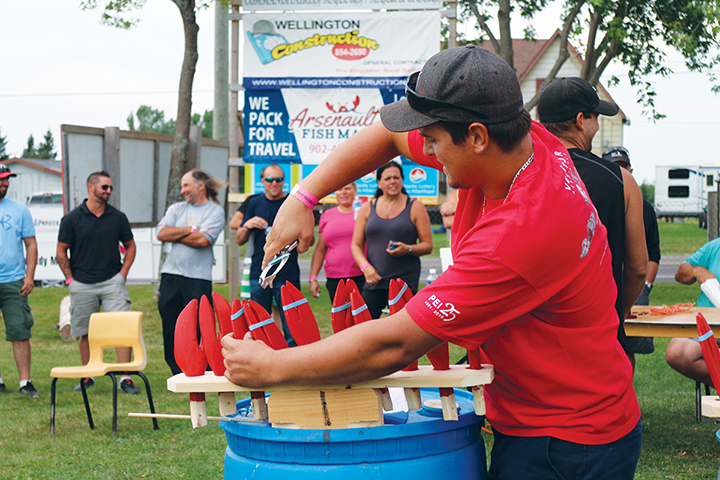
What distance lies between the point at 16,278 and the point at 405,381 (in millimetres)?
6752

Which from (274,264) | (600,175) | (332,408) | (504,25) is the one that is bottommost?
(332,408)

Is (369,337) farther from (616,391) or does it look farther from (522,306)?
(616,391)

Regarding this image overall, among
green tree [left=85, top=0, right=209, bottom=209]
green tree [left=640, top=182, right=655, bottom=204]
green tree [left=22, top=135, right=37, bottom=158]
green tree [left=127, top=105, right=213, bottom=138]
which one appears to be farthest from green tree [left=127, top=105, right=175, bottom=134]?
green tree [left=85, top=0, right=209, bottom=209]

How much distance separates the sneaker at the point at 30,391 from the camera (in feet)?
22.7

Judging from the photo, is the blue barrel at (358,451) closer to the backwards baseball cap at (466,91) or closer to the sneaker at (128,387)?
the backwards baseball cap at (466,91)

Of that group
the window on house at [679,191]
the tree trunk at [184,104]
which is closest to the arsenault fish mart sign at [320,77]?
the tree trunk at [184,104]

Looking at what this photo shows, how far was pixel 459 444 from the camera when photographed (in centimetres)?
191

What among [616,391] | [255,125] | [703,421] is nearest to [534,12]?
[255,125]

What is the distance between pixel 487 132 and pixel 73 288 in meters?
6.66

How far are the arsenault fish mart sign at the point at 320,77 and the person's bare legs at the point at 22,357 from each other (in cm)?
356

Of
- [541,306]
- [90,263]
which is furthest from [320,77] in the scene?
[541,306]

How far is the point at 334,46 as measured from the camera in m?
9.40

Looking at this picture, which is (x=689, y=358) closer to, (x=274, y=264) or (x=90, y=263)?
(x=274, y=264)

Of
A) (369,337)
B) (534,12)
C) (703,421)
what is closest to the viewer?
(369,337)
